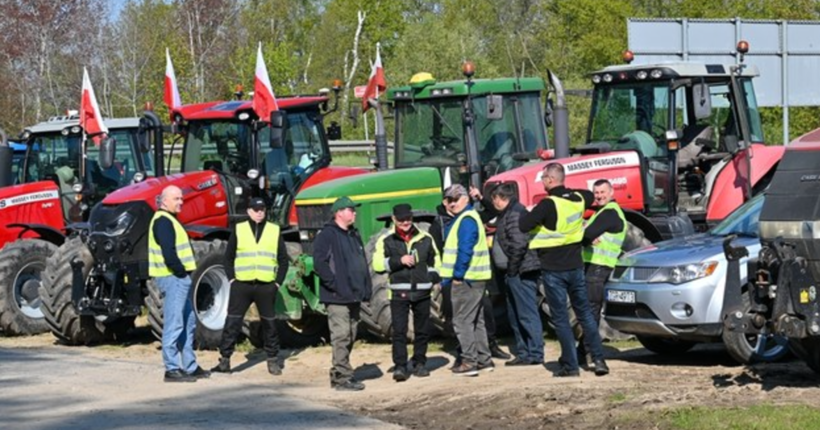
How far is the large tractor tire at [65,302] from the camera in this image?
18.0 m

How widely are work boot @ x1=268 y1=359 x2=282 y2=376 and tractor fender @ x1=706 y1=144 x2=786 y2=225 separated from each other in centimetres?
563

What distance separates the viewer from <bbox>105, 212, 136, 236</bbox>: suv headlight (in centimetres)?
1753

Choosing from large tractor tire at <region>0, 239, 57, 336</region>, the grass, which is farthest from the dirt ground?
large tractor tire at <region>0, 239, 57, 336</region>

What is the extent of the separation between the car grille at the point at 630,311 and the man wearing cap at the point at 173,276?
167 inches

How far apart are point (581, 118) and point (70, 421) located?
2313cm

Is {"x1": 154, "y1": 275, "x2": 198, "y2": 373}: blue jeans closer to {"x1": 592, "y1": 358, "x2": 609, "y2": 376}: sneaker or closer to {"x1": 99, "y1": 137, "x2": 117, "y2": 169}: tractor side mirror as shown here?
{"x1": 592, "y1": 358, "x2": 609, "y2": 376}: sneaker

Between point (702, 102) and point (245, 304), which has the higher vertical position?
point (702, 102)

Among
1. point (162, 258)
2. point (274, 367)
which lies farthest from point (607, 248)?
point (162, 258)

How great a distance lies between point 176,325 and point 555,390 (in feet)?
13.7

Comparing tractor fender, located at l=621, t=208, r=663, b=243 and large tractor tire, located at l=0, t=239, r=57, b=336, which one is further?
large tractor tire, located at l=0, t=239, r=57, b=336

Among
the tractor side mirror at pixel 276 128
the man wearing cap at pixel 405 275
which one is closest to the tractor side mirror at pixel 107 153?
the tractor side mirror at pixel 276 128

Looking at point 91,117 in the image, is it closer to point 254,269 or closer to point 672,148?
point 254,269

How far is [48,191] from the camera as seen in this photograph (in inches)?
844

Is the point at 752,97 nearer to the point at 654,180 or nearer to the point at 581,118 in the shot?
the point at 654,180
